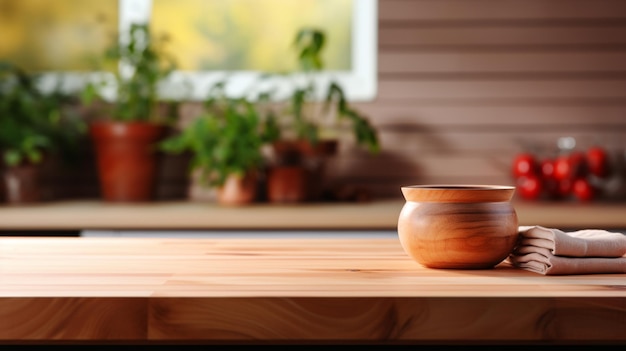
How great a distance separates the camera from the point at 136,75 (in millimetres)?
2980

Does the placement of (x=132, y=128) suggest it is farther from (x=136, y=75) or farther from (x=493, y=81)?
(x=493, y=81)

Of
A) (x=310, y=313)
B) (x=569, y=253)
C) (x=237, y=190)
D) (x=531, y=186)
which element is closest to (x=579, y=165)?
(x=531, y=186)

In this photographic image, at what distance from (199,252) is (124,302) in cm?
41

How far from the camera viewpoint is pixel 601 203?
2.93 meters

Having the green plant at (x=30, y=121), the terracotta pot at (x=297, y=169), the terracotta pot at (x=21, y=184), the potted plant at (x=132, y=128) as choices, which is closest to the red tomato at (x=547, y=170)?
the terracotta pot at (x=297, y=169)

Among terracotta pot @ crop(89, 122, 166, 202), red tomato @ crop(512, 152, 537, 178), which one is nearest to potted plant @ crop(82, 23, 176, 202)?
terracotta pot @ crop(89, 122, 166, 202)

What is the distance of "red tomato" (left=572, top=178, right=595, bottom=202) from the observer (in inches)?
118

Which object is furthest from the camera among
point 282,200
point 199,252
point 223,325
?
point 282,200

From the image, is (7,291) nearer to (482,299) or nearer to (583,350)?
(482,299)

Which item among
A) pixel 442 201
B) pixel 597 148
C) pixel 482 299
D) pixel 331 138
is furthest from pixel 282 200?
pixel 482 299

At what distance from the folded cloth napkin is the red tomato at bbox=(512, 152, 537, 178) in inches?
76.7

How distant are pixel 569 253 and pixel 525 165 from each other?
6.66 feet

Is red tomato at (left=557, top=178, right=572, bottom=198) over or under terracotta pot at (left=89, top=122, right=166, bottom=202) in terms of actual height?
under

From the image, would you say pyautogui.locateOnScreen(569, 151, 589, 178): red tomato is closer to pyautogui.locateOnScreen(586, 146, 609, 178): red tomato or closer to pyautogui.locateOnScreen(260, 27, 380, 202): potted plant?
pyautogui.locateOnScreen(586, 146, 609, 178): red tomato
